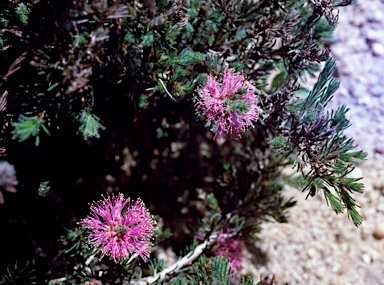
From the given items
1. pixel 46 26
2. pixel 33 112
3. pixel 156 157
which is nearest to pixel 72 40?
pixel 46 26

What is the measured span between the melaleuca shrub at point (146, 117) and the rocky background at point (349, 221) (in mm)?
299

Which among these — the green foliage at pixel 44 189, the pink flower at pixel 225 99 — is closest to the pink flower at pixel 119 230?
the green foliage at pixel 44 189

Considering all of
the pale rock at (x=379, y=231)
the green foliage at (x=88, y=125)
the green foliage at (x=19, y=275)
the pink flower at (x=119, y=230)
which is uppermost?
the green foliage at (x=88, y=125)

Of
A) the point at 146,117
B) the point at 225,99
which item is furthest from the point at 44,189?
the point at 225,99

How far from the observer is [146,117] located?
1.73 meters

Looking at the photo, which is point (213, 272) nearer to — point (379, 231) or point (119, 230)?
point (119, 230)

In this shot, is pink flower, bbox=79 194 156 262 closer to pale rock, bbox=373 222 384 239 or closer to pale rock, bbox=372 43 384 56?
pale rock, bbox=373 222 384 239

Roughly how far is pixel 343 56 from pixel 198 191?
887 mm

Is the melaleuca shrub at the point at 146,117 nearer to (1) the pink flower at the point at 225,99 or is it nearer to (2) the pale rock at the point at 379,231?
(1) the pink flower at the point at 225,99

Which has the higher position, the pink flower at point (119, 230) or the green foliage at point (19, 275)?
the pink flower at point (119, 230)

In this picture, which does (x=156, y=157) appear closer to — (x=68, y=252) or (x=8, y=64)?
(x=68, y=252)

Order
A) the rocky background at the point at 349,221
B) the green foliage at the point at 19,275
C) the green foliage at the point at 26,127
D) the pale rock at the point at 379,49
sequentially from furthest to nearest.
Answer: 1. the pale rock at the point at 379,49
2. the rocky background at the point at 349,221
3. the green foliage at the point at 19,275
4. the green foliage at the point at 26,127

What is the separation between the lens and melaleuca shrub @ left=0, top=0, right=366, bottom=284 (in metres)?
1.23

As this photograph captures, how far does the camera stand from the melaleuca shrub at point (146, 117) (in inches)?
48.3
